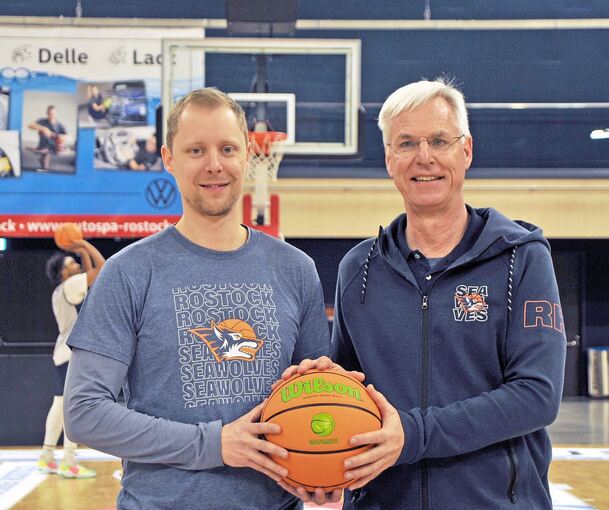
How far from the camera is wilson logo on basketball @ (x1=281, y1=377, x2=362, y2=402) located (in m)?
1.74

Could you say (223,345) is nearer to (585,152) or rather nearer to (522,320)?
(522,320)

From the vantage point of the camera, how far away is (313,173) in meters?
9.73

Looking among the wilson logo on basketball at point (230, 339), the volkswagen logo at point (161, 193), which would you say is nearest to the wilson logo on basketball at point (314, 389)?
the wilson logo on basketball at point (230, 339)

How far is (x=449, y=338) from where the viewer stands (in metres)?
1.87

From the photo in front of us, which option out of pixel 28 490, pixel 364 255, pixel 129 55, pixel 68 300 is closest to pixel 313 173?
pixel 129 55

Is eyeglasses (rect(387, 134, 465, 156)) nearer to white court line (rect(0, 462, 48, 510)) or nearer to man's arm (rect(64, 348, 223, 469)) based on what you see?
man's arm (rect(64, 348, 223, 469))

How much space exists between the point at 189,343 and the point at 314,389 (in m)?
0.30

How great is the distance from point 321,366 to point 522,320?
19.0 inches

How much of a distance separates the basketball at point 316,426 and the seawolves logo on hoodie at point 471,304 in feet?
1.03

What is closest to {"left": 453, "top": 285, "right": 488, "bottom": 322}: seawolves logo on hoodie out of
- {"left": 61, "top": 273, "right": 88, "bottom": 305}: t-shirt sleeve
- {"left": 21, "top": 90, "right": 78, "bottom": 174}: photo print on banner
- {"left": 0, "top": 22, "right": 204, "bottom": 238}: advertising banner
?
{"left": 61, "top": 273, "right": 88, "bottom": 305}: t-shirt sleeve

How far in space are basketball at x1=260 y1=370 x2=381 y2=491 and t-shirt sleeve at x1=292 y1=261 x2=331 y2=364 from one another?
174 millimetres

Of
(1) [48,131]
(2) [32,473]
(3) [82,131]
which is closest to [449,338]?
(2) [32,473]

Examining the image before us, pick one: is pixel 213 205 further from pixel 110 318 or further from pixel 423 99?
pixel 423 99

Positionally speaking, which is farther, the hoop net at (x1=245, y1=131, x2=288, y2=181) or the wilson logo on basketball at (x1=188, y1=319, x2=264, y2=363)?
the hoop net at (x1=245, y1=131, x2=288, y2=181)
